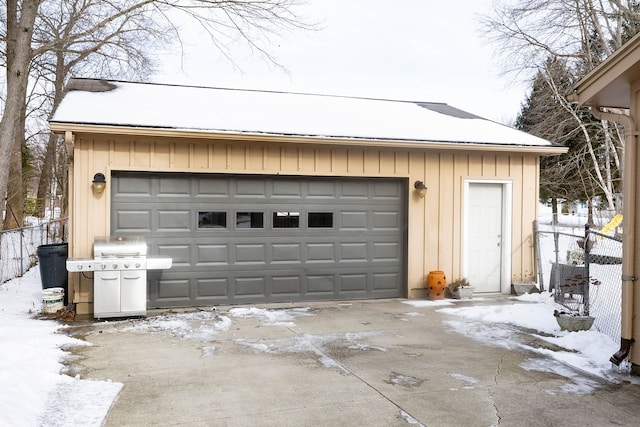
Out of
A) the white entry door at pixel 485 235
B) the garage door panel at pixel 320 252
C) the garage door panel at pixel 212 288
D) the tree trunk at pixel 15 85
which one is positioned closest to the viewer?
the garage door panel at pixel 212 288

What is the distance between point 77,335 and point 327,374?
330cm

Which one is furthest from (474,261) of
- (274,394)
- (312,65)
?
(312,65)

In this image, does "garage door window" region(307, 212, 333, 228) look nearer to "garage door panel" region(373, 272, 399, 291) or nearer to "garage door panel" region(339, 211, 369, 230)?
"garage door panel" region(339, 211, 369, 230)

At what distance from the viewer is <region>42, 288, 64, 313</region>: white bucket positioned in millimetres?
7570

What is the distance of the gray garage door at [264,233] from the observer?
8125mm

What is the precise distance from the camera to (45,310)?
7594 mm

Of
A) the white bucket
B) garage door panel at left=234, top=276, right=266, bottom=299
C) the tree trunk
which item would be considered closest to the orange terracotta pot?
garage door panel at left=234, top=276, right=266, bottom=299

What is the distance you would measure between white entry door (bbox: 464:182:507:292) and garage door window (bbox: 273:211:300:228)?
3141 mm

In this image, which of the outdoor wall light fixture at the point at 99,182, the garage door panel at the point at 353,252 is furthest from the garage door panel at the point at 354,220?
the outdoor wall light fixture at the point at 99,182

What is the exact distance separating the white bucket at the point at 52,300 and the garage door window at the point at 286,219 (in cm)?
332

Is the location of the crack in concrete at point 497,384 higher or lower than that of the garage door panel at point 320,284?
lower

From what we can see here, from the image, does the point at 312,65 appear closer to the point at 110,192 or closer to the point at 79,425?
the point at 110,192

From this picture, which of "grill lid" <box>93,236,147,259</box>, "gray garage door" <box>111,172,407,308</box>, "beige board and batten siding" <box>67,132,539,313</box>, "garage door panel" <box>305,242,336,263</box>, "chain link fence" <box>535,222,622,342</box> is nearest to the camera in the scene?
"chain link fence" <box>535,222,622,342</box>

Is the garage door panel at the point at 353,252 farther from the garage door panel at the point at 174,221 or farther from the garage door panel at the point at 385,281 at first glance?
the garage door panel at the point at 174,221
